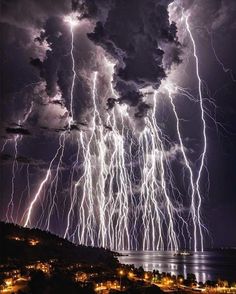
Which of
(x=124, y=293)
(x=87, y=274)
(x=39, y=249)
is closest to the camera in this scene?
(x=124, y=293)

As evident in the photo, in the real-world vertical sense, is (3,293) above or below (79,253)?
below

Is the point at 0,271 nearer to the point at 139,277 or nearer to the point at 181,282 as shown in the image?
the point at 139,277

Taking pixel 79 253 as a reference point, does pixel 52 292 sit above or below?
below

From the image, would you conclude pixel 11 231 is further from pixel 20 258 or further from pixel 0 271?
pixel 0 271

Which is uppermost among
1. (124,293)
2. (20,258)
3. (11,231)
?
(11,231)

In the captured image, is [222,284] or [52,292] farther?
[222,284]

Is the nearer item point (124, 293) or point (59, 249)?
point (124, 293)

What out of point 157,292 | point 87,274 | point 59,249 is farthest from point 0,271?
point 59,249

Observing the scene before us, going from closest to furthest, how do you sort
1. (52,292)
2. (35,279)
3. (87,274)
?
(52,292), (35,279), (87,274)

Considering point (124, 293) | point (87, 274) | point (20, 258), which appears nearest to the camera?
point (124, 293)

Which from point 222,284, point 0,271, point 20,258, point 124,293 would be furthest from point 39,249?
point 124,293
